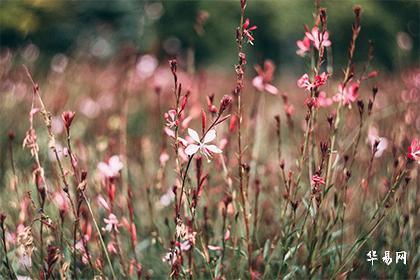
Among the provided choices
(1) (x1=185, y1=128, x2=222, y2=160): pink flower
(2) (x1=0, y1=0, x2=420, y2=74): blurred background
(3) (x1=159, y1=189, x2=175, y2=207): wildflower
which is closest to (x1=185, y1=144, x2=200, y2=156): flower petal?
(1) (x1=185, y1=128, x2=222, y2=160): pink flower

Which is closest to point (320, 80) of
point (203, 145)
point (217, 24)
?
point (203, 145)

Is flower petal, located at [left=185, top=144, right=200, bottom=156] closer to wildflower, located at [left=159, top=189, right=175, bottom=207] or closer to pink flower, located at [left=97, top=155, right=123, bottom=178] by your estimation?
pink flower, located at [left=97, top=155, right=123, bottom=178]

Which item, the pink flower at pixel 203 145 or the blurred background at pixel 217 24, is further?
the blurred background at pixel 217 24

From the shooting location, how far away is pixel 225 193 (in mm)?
1800

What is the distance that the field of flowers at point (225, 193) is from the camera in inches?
55.4

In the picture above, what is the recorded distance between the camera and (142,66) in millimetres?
4723

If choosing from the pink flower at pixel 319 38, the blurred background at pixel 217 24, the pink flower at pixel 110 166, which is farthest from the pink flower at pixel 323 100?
the blurred background at pixel 217 24

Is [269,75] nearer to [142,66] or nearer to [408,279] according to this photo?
[408,279]

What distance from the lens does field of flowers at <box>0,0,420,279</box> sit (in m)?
1.41

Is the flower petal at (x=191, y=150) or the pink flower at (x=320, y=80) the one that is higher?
the pink flower at (x=320, y=80)

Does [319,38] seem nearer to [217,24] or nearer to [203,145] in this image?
[203,145]

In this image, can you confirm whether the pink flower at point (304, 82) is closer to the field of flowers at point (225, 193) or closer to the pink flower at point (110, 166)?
the field of flowers at point (225, 193)

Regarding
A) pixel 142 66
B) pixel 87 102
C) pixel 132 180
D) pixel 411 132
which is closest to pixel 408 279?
pixel 411 132

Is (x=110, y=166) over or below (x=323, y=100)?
below
